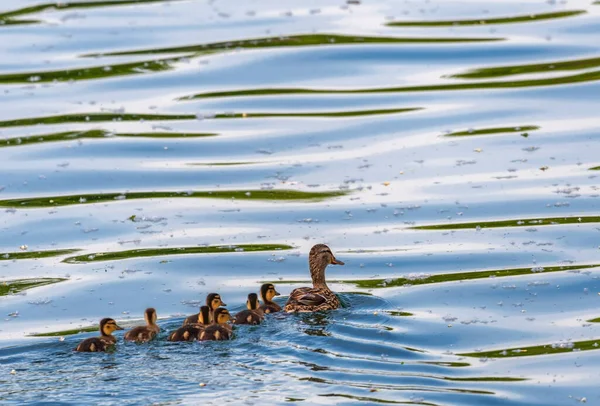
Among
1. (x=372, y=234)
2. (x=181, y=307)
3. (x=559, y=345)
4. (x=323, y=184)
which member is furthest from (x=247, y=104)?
(x=559, y=345)

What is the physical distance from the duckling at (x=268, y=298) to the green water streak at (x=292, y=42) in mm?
9830

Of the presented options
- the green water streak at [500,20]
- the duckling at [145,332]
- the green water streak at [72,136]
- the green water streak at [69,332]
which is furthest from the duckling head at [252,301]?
the green water streak at [500,20]

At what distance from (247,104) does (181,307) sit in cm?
714

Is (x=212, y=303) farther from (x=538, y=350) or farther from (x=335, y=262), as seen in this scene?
(x=538, y=350)

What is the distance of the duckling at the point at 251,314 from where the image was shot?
1075cm

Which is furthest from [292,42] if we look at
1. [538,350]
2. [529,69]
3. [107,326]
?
[538,350]

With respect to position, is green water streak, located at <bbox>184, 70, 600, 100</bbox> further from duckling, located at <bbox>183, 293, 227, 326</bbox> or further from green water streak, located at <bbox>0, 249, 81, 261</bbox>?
duckling, located at <bbox>183, 293, 227, 326</bbox>

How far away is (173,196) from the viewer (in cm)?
1463

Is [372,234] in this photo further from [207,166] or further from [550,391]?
[550,391]

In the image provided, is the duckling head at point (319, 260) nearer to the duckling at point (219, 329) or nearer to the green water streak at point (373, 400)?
the duckling at point (219, 329)

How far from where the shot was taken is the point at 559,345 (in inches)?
399

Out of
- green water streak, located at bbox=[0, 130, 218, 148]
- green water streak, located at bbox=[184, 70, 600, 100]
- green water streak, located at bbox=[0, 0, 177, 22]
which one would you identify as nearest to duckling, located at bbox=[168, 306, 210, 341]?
green water streak, located at bbox=[0, 130, 218, 148]

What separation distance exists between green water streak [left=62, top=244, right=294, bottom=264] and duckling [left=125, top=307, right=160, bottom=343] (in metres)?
2.26

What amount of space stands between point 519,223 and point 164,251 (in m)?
3.57
